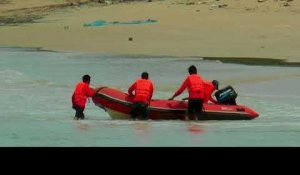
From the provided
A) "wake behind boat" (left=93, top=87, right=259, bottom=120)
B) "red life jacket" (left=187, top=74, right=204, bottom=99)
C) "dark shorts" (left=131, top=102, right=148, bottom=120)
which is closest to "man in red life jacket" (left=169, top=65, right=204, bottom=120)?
"red life jacket" (left=187, top=74, right=204, bottom=99)

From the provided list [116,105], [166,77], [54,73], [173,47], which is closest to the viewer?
[116,105]

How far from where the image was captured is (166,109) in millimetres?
10531

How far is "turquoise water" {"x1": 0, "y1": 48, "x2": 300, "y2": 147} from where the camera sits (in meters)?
7.91

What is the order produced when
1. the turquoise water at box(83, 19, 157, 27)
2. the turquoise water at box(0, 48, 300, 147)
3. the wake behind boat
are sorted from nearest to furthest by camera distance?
1. the turquoise water at box(0, 48, 300, 147)
2. the wake behind boat
3. the turquoise water at box(83, 19, 157, 27)

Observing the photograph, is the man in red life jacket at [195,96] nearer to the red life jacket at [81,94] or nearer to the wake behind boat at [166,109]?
the wake behind boat at [166,109]

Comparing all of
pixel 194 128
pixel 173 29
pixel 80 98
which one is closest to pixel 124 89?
pixel 80 98

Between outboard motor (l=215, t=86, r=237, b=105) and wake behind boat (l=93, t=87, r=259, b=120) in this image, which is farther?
outboard motor (l=215, t=86, r=237, b=105)

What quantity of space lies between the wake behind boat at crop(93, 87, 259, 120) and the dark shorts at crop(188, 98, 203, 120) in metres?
0.17

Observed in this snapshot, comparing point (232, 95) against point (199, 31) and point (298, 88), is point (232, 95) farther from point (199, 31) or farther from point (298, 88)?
point (199, 31)

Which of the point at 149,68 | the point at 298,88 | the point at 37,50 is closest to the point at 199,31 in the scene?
the point at 37,50

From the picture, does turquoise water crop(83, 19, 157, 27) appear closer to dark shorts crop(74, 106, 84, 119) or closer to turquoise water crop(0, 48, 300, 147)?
turquoise water crop(0, 48, 300, 147)
